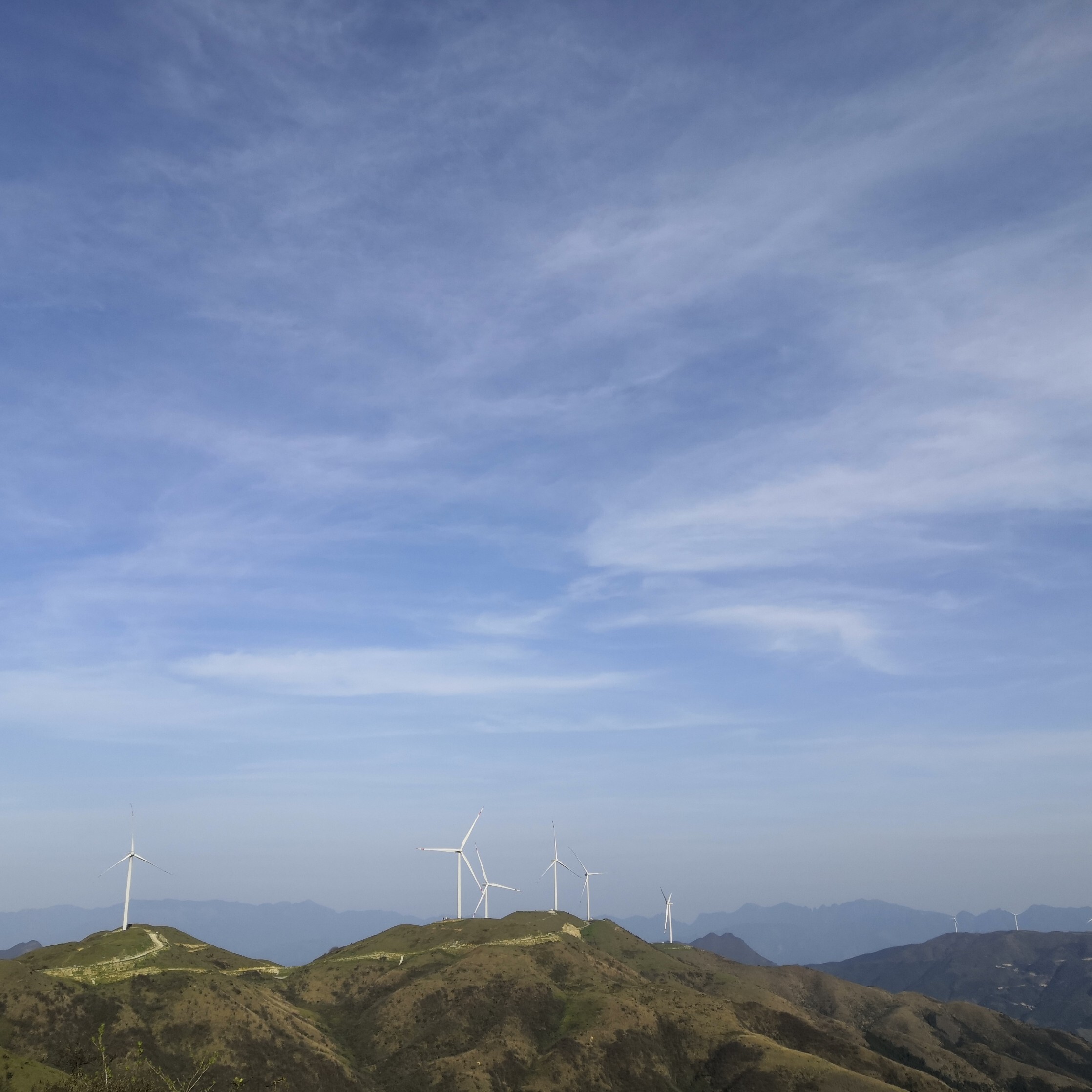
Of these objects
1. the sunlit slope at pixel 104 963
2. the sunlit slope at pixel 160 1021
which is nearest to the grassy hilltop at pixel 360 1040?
the sunlit slope at pixel 160 1021

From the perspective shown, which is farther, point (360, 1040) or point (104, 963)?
point (360, 1040)

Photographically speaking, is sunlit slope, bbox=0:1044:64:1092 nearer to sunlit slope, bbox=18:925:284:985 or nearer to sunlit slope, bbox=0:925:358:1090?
sunlit slope, bbox=0:925:358:1090

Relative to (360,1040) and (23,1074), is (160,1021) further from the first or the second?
(23,1074)

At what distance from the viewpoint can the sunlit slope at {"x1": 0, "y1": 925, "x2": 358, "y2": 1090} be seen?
156750 millimetres

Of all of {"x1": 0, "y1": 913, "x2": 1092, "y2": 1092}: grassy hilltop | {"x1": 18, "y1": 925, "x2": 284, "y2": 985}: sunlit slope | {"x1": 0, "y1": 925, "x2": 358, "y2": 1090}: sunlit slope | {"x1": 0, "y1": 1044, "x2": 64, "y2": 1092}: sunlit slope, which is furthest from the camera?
{"x1": 18, "y1": 925, "x2": 284, "y2": 985}: sunlit slope

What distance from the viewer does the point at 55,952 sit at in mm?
195750

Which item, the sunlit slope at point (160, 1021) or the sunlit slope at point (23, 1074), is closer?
the sunlit slope at point (23, 1074)

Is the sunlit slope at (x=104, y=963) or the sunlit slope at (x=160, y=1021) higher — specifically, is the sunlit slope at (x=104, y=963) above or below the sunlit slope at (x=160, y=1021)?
above

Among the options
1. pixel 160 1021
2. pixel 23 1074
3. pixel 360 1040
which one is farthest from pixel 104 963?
pixel 23 1074

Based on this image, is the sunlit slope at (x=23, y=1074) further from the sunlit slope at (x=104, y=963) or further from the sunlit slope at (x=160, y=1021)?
the sunlit slope at (x=104, y=963)

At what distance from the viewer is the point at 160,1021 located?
164875 millimetres

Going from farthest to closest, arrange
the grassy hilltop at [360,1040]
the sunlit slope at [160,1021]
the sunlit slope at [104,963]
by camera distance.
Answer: the sunlit slope at [104,963] < the grassy hilltop at [360,1040] < the sunlit slope at [160,1021]

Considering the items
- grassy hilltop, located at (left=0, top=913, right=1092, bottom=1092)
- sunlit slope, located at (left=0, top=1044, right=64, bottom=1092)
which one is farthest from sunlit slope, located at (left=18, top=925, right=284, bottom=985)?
sunlit slope, located at (left=0, top=1044, right=64, bottom=1092)

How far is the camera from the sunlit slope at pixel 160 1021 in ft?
514
